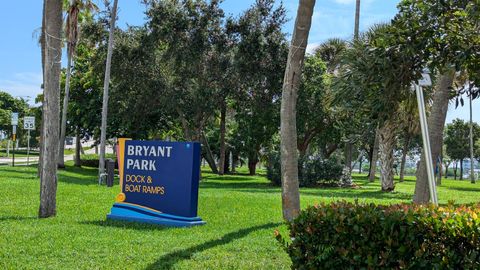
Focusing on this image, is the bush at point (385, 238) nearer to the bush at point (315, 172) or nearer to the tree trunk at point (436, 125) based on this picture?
the tree trunk at point (436, 125)

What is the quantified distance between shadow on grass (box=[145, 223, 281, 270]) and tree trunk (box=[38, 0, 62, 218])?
382 centimetres

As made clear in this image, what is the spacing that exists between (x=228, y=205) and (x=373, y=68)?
8.33 metres

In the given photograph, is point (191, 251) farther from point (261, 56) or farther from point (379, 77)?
point (261, 56)

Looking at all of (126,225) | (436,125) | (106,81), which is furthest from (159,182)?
(106,81)

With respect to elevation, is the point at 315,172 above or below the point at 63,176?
above

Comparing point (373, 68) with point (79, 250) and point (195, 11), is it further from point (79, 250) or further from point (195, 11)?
point (195, 11)

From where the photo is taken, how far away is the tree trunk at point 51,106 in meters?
10.1

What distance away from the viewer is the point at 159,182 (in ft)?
33.0

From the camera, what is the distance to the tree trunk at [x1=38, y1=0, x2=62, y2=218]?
10.1 meters

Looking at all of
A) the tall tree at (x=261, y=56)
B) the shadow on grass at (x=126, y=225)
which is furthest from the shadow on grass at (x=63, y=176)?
the shadow on grass at (x=126, y=225)

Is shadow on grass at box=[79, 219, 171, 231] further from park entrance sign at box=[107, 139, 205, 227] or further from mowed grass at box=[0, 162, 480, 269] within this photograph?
park entrance sign at box=[107, 139, 205, 227]

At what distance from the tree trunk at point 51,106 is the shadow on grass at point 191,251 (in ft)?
12.5

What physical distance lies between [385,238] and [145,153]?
678 cm

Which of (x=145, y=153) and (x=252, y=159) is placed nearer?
(x=145, y=153)
